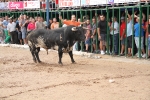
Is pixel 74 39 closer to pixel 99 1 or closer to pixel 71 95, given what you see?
pixel 99 1

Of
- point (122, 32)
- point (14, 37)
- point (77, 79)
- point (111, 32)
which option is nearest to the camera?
point (77, 79)

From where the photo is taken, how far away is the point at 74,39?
1351 cm

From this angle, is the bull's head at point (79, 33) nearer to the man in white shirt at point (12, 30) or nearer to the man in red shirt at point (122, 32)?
the man in red shirt at point (122, 32)

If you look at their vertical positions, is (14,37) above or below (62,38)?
below

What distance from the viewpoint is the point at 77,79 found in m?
10.5

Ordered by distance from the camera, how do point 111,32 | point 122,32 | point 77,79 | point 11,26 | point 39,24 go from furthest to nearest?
point 11,26 < point 39,24 < point 111,32 < point 122,32 < point 77,79

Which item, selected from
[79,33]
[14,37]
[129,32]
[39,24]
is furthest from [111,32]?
[14,37]

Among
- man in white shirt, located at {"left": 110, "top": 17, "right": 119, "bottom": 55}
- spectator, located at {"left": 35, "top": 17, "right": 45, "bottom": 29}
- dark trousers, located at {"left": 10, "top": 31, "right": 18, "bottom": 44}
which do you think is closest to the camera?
man in white shirt, located at {"left": 110, "top": 17, "right": 119, "bottom": 55}

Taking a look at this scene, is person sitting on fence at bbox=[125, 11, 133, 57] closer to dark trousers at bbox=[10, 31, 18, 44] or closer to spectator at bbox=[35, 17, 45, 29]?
spectator at bbox=[35, 17, 45, 29]

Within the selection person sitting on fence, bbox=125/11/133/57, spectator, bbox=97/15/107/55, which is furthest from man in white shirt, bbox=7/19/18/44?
person sitting on fence, bbox=125/11/133/57

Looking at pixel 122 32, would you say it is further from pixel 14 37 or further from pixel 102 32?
pixel 14 37

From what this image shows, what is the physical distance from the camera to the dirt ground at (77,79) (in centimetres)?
850

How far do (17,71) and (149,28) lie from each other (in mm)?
5656

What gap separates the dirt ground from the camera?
27.9 feet
